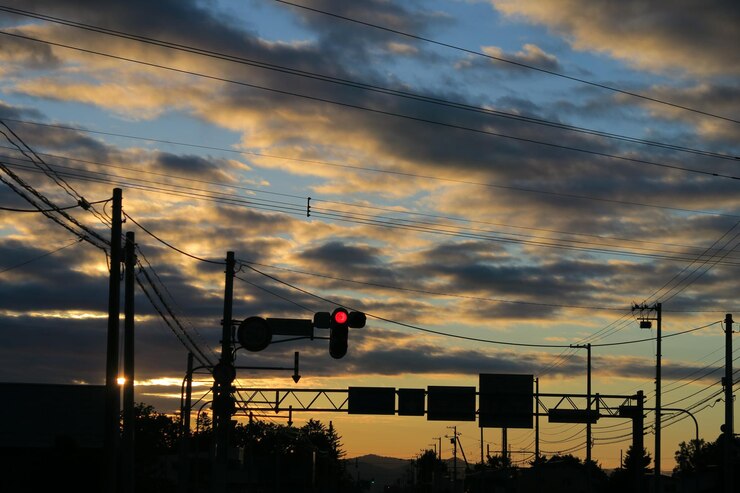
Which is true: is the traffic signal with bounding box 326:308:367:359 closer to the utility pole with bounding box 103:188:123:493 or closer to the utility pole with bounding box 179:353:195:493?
the utility pole with bounding box 103:188:123:493

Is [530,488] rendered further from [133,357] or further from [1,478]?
[133,357]

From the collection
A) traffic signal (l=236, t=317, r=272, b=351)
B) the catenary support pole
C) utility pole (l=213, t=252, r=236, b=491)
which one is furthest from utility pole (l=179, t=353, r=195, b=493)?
the catenary support pole

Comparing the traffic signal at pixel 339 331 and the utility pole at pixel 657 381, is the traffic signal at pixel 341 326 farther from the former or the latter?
the utility pole at pixel 657 381

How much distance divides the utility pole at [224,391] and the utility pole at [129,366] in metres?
2.92

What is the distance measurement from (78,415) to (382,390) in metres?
19.1

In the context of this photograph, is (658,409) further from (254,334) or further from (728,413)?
(254,334)

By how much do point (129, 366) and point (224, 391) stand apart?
14.9 feet

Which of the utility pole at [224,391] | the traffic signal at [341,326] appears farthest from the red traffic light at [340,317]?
the utility pole at [224,391]

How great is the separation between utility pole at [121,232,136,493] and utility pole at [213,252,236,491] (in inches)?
115

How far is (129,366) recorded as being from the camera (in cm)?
3409

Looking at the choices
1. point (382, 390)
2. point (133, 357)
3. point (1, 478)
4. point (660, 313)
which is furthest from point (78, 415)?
point (660, 313)

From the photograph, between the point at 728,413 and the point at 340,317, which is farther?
the point at 728,413

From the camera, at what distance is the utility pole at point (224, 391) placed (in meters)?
31.2

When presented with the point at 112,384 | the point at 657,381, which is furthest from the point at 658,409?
the point at 112,384
